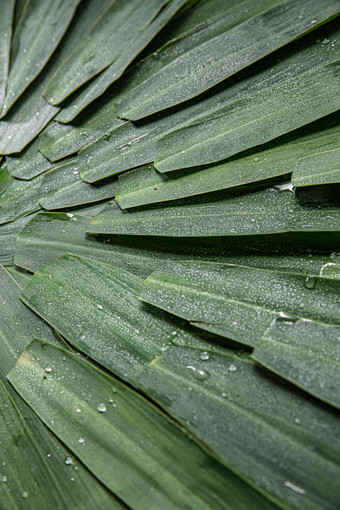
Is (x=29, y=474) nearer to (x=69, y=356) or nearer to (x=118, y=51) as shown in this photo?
(x=69, y=356)

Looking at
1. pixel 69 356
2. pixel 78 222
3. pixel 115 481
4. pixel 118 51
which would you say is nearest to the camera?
pixel 115 481

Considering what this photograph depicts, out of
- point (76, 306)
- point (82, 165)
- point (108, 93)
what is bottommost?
point (76, 306)

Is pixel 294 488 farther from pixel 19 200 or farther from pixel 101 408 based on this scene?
pixel 19 200

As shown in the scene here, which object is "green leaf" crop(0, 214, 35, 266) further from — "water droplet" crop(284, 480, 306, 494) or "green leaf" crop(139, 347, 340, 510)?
"water droplet" crop(284, 480, 306, 494)

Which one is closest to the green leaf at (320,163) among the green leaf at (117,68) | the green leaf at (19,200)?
the green leaf at (117,68)

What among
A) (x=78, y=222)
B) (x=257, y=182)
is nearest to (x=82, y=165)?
(x=78, y=222)
